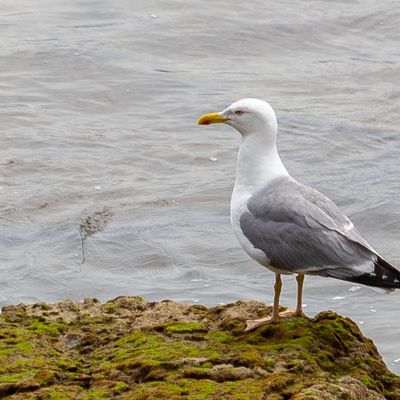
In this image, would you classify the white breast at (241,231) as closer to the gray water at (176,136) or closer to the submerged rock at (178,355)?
the submerged rock at (178,355)

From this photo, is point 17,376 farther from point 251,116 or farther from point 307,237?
point 251,116

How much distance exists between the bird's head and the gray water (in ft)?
7.68

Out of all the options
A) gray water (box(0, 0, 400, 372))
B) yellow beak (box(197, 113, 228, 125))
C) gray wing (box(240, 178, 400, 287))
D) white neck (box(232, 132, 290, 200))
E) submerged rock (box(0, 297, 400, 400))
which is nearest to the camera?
submerged rock (box(0, 297, 400, 400))

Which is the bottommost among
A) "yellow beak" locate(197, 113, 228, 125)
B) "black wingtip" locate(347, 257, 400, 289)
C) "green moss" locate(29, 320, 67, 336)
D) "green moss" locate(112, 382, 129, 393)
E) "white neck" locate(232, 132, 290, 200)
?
"green moss" locate(29, 320, 67, 336)

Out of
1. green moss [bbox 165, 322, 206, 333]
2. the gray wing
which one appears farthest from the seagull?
green moss [bbox 165, 322, 206, 333]

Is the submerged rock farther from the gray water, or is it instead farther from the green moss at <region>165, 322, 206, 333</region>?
the gray water

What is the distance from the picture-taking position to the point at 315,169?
11.9 m

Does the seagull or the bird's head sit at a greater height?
the bird's head

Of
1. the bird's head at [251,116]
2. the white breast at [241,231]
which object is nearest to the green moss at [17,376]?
the white breast at [241,231]

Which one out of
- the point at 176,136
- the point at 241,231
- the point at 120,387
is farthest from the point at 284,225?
the point at 176,136

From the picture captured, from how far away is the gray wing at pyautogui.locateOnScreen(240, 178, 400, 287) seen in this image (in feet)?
17.5

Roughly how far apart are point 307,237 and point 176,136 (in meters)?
7.58

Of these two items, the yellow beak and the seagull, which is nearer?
the seagull

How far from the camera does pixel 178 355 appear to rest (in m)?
4.82
